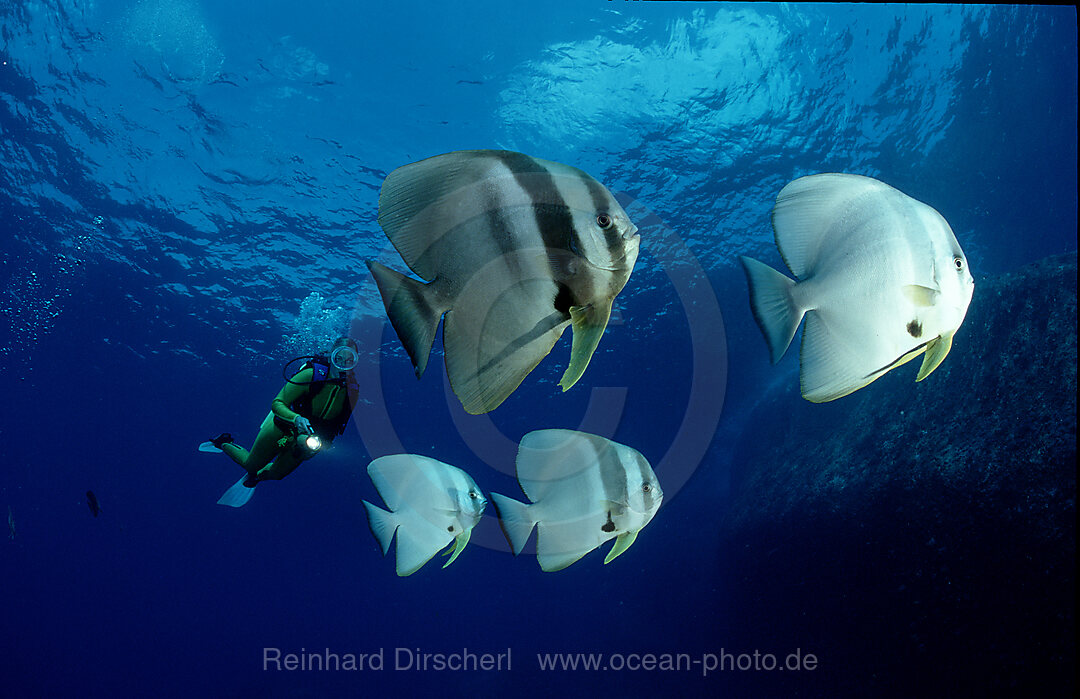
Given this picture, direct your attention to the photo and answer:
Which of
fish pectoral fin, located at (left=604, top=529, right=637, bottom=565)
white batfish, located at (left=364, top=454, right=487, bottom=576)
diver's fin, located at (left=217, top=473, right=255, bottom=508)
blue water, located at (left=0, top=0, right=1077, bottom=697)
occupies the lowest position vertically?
fish pectoral fin, located at (left=604, top=529, right=637, bottom=565)

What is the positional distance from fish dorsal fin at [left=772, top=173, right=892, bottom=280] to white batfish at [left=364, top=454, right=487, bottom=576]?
10.2 ft

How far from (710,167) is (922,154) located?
7059 mm

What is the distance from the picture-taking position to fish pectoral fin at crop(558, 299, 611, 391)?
1.20m

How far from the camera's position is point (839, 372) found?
1591 millimetres

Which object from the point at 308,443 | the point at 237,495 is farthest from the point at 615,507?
the point at 237,495

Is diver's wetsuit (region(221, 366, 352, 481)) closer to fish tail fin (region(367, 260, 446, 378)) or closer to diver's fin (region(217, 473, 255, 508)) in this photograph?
diver's fin (region(217, 473, 255, 508))

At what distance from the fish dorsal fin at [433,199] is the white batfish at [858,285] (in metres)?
0.90

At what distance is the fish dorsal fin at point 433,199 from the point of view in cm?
128

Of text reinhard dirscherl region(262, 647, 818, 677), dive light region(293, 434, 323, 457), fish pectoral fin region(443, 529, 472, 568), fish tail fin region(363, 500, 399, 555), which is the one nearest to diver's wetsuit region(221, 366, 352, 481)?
dive light region(293, 434, 323, 457)

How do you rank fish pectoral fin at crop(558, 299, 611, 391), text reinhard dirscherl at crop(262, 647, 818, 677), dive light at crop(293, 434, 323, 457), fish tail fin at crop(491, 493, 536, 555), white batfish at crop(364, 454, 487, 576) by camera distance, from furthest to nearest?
text reinhard dirscherl at crop(262, 647, 818, 677), dive light at crop(293, 434, 323, 457), white batfish at crop(364, 454, 487, 576), fish tail fin at crop(491, 493, 536, 555), fish pectoral fin at crop(558, 299, 611, 391)

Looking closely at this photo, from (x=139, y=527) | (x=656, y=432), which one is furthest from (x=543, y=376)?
(x=139, y=527)

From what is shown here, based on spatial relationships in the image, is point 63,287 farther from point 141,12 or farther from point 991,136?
point 991,136

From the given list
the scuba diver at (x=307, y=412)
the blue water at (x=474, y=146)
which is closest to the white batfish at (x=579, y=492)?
the scuba diver at (x=307, y=412)

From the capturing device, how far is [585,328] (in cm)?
122
